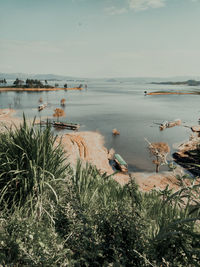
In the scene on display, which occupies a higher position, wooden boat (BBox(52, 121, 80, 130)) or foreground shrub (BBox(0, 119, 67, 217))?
foreground shrub (BBox(0, 119, 67, 217))

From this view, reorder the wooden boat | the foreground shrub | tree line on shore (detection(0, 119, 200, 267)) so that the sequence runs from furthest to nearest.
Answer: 1. the wooden boat
2. the foreground shrub
3. tree line on shore (detection(0, 119, 200, 267))

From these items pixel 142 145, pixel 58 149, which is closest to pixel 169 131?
pixel 142 145

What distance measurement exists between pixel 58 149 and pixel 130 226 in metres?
2.53

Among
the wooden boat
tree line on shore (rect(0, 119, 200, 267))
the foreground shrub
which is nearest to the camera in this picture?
tree line on shore (rect(0, 119, 200, 267))

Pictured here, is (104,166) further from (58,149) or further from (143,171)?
(58,149)

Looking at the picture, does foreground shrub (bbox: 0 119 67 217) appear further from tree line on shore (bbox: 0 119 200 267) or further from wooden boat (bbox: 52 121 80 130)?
wooden boat (bbox: 52 121 80 130)

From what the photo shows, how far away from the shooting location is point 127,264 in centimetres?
260

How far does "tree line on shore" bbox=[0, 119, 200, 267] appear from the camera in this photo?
222 centimetres

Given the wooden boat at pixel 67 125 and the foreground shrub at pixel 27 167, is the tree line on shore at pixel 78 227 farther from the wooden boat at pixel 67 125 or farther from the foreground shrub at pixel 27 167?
the wooden boat at pixel 67 125

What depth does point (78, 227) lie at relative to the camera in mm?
2836

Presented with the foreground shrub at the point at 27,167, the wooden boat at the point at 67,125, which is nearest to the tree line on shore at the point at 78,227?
the foreground shrub at the point at 27,167

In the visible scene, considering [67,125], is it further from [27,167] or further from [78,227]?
[78,227]

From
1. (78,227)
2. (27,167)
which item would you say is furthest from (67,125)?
(78,227)

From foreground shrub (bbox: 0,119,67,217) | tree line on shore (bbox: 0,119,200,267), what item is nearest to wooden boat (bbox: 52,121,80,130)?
foreground shrub (bbox: 0,119,67,217)
